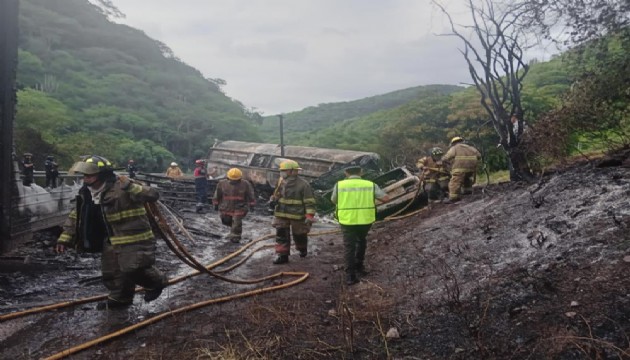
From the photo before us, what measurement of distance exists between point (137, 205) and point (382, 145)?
672 inches

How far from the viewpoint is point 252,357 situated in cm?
319

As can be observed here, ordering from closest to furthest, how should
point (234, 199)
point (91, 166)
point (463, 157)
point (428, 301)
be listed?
point (428, 301)
point (91, 166)
point (234, 199)
point (463, 157)

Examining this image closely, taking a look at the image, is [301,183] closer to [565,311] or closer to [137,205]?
[137,205]

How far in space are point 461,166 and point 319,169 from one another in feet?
21.9

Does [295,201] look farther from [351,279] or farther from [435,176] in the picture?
[435,176]

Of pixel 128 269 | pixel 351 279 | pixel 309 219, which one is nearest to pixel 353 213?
pixel 351 279

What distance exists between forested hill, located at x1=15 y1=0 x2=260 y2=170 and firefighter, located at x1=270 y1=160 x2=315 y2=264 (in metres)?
9.97

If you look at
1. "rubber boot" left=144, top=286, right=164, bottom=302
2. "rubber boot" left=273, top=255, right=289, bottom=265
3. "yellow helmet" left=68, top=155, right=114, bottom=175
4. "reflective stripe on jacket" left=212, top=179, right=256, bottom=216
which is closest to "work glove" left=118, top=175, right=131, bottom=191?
"yellow helmet" left=68, top=155, right=114, bottom=175

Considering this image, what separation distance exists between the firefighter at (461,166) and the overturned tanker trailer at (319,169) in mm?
842

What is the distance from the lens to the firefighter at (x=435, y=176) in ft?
34.1

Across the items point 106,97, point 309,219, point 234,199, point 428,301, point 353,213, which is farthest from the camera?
point 106,97

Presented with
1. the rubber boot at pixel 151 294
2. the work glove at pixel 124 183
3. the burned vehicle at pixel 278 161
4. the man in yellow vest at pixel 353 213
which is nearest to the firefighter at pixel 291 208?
the man in yellow vest at pixel 353 213

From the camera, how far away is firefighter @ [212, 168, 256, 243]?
9039 millimetres

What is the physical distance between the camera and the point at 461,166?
370 inches
